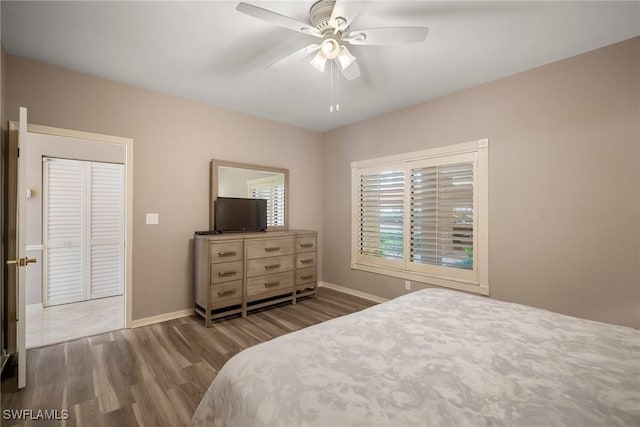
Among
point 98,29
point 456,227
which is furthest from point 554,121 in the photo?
point 98,29

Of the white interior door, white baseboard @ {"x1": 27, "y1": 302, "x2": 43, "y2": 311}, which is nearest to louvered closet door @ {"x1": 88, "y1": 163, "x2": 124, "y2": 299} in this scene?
the white interior door

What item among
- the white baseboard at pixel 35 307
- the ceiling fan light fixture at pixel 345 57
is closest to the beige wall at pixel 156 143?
the white baseboard at pixel 35 307

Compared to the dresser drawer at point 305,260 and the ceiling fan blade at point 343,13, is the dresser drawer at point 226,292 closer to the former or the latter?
the dresser drawer at point 305,260

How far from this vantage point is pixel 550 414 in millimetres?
790

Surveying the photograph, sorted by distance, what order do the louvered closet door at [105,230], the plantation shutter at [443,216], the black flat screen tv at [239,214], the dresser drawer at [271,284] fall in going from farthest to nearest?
the louvered closet door at [105,230] < the black flat screen tv at [239,214] < the dresser drawer at [271,284] < the plantation shutter at [443,216]

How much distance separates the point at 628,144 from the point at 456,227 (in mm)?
1427

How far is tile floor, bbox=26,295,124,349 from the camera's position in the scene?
263 cm

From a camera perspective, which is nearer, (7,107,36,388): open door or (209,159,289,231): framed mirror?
(7,107,36,388): open door

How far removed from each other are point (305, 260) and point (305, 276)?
22 centimetres

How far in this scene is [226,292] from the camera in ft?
9.85

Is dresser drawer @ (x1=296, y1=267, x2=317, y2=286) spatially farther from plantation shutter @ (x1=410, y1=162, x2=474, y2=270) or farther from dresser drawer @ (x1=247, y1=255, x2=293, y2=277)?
plantation shutter @ (x1=410, y1=162, x2=474, y2=270)

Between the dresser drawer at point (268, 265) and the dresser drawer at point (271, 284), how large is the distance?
60mm

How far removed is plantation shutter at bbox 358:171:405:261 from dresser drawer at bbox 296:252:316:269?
2.34 ft

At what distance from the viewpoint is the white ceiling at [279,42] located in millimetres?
1776
